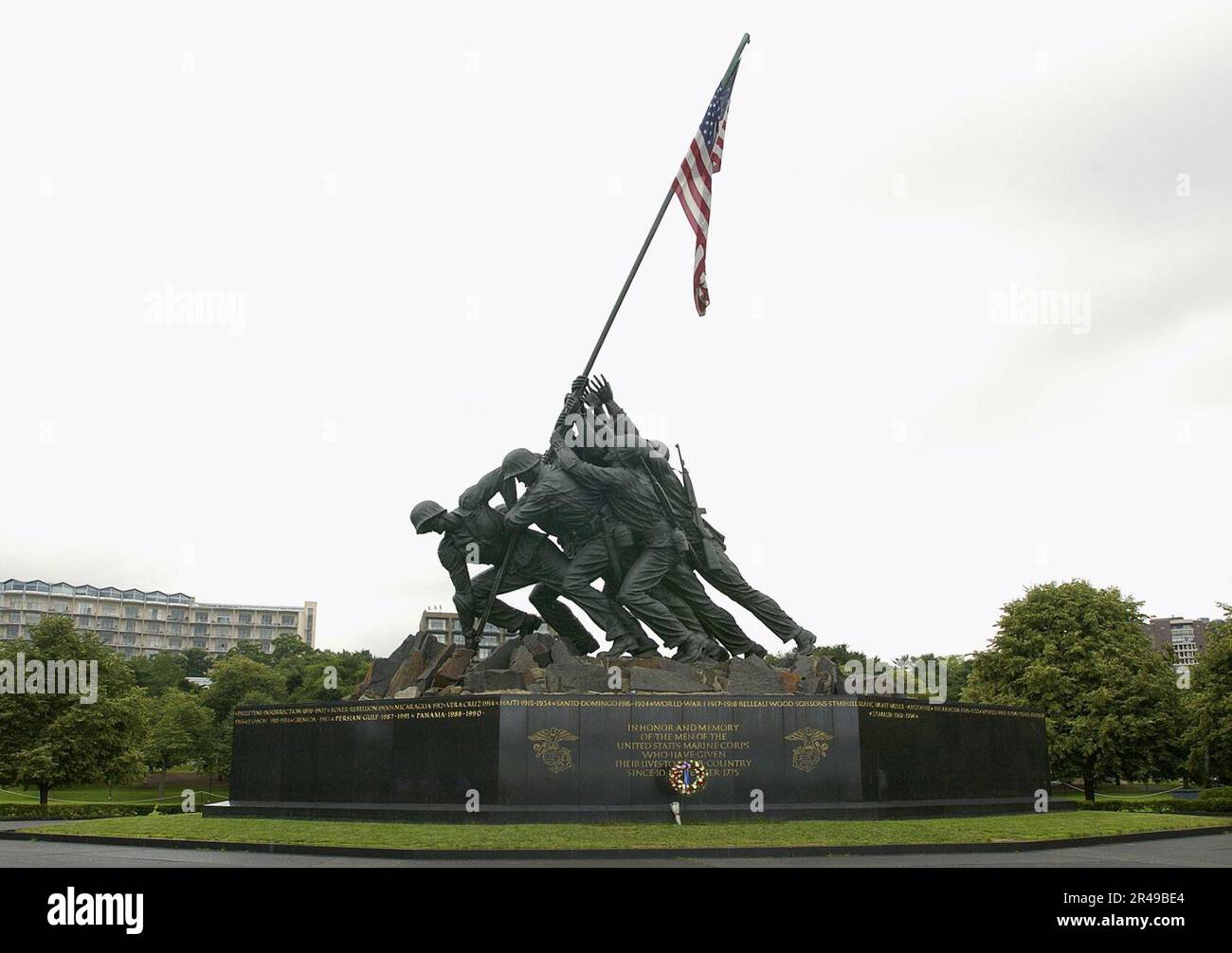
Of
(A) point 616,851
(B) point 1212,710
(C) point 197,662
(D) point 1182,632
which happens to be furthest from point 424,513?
(D) point 1182,632

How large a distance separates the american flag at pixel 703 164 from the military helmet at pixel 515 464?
5.30 m

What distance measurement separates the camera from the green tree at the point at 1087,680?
36188 millimetres

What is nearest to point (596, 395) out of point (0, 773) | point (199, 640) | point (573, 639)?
point (573, 639)

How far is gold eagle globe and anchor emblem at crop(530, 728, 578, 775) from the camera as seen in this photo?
669 inches

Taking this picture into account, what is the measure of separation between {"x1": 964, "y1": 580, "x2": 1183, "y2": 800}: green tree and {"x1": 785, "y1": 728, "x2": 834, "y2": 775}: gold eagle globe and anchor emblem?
1860cm

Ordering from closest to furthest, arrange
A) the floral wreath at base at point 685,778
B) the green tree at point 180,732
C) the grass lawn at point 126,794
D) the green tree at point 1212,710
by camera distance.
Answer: the floral wreath at base at point 685,778
the green tree at point 1212,710
the grass lawn at point 126,794
the green tree at point 180,732

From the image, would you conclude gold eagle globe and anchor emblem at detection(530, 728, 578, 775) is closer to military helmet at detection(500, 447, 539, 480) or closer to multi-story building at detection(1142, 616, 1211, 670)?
military helmet at detection(500, 447, 539, 480)

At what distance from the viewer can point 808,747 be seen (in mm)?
17609

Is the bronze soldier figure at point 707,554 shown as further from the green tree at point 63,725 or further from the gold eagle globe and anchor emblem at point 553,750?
the green tree at point 63,725

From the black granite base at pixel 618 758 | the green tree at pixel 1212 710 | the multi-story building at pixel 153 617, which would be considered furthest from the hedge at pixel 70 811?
the multi-story building at pixel 153 617

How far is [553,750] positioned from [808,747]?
13.6 feet

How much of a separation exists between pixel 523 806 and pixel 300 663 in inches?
2564

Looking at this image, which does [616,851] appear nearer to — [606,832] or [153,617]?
[606,832]

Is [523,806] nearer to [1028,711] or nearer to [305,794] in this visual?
[305,794]
